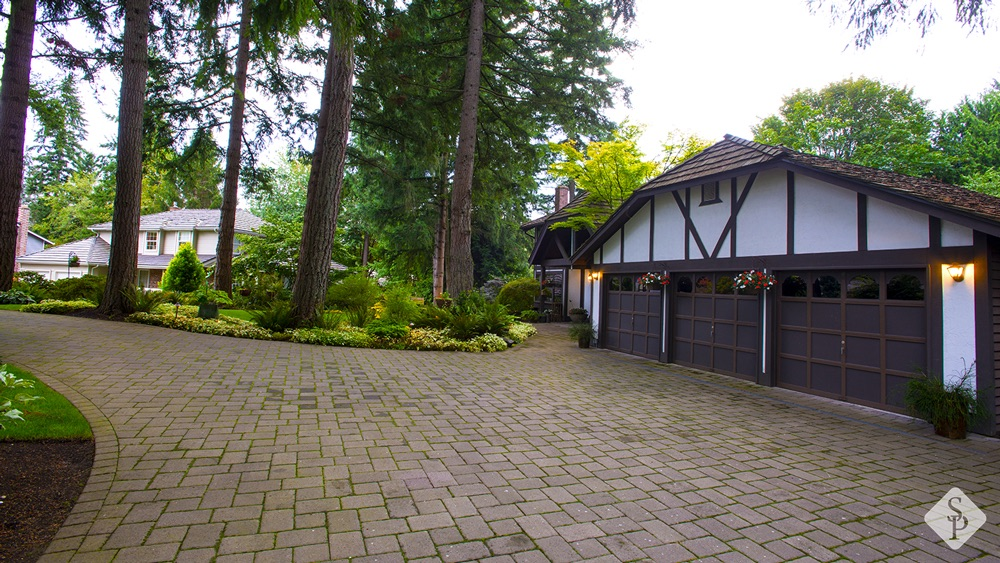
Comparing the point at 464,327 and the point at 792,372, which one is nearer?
the point at 792,372

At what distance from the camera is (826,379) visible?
25.9 ft

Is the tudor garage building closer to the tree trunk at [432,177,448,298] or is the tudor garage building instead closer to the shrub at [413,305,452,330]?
the shrub at [413,305,452,330]

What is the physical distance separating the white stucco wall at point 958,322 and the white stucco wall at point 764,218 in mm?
2471

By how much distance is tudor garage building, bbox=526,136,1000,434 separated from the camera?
20.6 feet

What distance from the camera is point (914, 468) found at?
470cm

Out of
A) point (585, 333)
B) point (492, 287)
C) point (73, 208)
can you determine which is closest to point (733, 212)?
point (585, 333)

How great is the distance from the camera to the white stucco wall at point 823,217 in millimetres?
7559

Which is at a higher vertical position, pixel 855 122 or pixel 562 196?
pixel 855 122

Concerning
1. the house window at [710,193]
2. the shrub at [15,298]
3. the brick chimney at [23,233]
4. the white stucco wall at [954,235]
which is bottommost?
the shrub at [15,298]

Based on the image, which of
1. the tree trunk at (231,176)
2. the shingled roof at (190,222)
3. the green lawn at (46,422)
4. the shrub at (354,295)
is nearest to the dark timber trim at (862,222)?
the green lawn at (46,422)

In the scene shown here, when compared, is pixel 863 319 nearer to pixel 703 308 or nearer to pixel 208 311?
pixel 703 308

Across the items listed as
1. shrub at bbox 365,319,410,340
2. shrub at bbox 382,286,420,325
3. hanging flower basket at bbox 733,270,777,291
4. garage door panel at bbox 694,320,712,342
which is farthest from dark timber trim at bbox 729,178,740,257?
shrub at bbox 382,286,420,325

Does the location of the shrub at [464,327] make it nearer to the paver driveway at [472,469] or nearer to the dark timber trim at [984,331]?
the paver driveway at [472,469]

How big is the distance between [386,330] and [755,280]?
7.72 metres
